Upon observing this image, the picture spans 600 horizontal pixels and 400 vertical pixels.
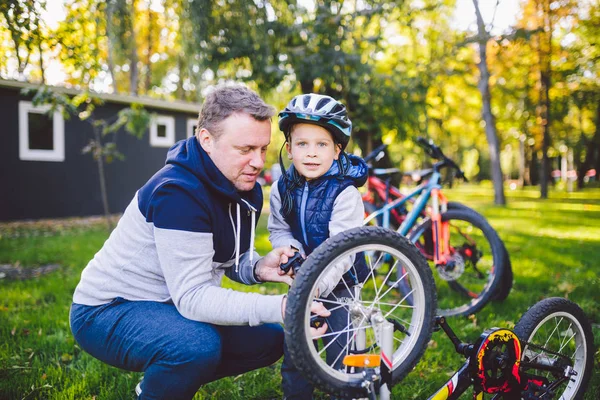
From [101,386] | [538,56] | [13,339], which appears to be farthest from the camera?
[538,56]

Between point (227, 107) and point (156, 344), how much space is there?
101 centimetres

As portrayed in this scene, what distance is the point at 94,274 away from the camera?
2.01m

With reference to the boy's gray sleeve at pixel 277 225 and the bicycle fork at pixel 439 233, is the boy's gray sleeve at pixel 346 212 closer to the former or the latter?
the boy's gray sleeve at pixel 277 225

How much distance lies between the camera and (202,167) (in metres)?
1.86

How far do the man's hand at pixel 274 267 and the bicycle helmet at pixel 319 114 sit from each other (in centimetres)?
64

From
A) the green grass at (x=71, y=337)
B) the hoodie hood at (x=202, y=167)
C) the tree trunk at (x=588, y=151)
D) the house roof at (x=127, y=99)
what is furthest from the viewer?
the tree trunk at (x=588, y=151)

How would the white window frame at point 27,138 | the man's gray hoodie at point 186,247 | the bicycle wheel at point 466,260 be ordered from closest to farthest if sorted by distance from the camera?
the man's gray hoodie at point 186,247 → the bicycle wheel at point 466,260 → the white window frame at point 27,138

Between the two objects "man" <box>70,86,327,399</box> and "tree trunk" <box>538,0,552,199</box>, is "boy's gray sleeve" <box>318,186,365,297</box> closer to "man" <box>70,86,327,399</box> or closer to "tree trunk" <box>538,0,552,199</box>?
"man" <box>70,86,327,399</box>

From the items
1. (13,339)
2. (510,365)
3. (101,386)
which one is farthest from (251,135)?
(13,339)

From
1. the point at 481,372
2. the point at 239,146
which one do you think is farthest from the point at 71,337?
the point at 481,372

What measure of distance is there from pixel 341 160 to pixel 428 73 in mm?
7309

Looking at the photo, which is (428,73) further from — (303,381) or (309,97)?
(303,381)

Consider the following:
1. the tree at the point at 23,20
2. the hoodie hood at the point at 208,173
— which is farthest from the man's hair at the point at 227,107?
the tree at the point at 23,20

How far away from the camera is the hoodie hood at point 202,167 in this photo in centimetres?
184
